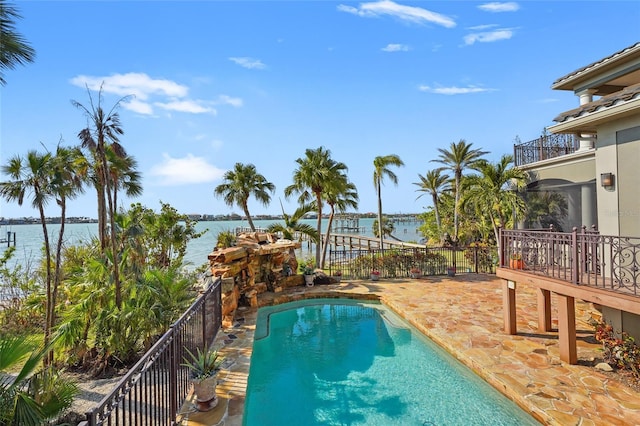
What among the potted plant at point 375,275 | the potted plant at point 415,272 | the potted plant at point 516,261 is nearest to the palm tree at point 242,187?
the potted plant at point 375,275

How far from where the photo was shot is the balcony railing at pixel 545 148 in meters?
13.5

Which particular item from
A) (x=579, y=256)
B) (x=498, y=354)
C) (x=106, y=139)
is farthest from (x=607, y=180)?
(x=106, y=139)

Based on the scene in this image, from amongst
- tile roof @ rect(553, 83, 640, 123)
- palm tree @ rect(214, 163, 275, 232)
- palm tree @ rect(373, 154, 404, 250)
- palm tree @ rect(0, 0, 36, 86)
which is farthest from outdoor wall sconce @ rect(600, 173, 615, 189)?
palm tree @ rect(214, 163, 275, 232)

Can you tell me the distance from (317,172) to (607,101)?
12577mm

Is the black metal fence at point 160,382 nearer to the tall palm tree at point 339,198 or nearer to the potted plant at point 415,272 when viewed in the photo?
the potted plant at point 415,272

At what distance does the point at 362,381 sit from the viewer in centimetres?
641

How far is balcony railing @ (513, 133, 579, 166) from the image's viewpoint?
13.5 meters

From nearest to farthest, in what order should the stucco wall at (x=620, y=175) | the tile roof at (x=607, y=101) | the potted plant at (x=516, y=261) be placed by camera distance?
1. the tile roof at (x=607, y=101)
2. the stucco wall at (x=620, y=175)
3. the potted plant at (x=516, y=261)

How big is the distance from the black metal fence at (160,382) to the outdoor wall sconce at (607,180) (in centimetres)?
848

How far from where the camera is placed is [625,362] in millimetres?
5730

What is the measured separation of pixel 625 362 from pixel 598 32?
11135mm

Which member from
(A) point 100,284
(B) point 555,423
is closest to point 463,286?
(B) point 555,423

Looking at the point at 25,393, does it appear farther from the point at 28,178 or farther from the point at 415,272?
the point at 415,272

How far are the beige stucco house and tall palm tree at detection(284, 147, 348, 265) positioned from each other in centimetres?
1070
